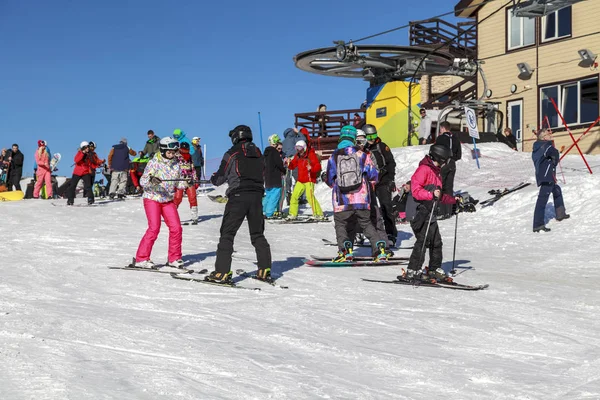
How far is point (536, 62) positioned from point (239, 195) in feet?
65.9

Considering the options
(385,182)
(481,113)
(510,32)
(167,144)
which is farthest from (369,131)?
(510,32)

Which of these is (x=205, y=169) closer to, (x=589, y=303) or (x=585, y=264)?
(x=585, y=264)

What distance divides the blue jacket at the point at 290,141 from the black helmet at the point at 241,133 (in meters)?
10.4

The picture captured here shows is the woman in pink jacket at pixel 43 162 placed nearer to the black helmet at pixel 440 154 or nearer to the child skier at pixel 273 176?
the child skier at pixel 273 176

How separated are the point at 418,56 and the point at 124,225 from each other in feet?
52.8

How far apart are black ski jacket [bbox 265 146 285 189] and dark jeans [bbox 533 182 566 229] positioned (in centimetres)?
454

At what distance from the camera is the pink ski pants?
9.68 metres

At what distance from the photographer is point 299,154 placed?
1595 cm

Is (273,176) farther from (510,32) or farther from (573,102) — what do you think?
(510,32)

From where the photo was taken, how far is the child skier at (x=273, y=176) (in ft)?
49.7

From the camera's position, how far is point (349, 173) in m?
10.5

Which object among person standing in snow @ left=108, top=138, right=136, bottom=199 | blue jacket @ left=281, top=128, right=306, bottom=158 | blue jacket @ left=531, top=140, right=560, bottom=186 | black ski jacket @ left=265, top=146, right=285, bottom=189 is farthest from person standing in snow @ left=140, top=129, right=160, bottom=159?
blue jacket @ left=531, top=140, right=560, bottom=186

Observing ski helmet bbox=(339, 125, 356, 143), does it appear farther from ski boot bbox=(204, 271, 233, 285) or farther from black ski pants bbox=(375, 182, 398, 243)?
ski boot bbox=(204, 271, 233, 285)

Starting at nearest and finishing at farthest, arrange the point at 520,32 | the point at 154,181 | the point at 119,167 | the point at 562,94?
the point at 154,181 → the point at 119,167 → the point at 562,94 → the point at 520,32
